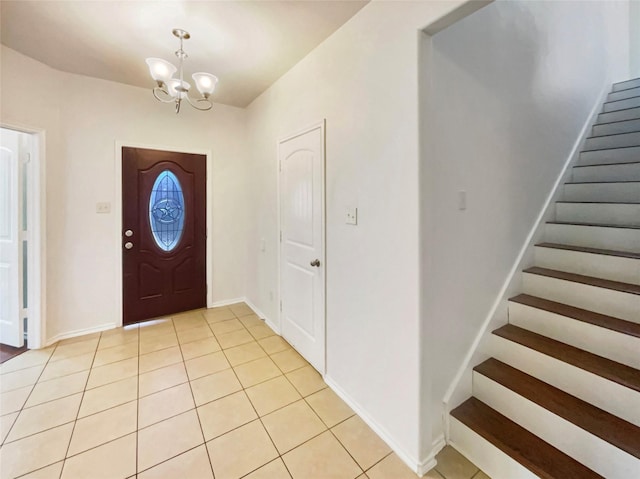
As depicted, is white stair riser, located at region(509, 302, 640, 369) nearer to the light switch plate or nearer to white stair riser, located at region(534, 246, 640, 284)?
white stair riser, located at region(534, 246, 640, 284)

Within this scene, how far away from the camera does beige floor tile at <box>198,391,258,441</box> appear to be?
1.74m

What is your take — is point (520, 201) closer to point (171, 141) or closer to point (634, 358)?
point (634, 358)

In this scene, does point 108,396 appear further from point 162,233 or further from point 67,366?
point 162,233

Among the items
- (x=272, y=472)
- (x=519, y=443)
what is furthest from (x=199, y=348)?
(x=519, y=443)

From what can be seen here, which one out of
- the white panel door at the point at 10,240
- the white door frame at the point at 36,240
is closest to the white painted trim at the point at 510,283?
the white door frame at the point at 36,240

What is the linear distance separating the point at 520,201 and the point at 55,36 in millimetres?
3720

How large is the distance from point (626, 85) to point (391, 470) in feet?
15.2

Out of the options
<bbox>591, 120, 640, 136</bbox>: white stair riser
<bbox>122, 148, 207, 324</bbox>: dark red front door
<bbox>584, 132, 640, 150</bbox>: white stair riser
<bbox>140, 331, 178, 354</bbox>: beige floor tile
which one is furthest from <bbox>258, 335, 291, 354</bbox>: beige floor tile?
<bbox>591, 120, 640, 136</bbox>: white stair riser

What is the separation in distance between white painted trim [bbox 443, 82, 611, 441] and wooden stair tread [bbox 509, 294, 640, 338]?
128 millimetres

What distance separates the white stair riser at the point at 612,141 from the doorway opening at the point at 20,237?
523 cm

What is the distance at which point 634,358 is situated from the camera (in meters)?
1.49

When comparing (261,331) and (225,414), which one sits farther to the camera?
(261,331)

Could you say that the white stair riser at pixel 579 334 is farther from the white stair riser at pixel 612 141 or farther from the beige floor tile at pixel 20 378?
the beige floor tile at pixel 20 378

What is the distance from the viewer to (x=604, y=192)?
2422mm
